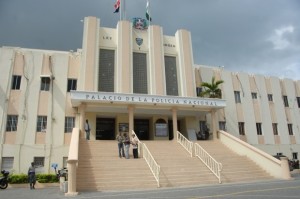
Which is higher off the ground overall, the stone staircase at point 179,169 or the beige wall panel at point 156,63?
the beige wall panel at point 156,63

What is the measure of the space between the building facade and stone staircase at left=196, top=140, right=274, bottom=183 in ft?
12.2

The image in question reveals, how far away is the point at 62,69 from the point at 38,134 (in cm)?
534

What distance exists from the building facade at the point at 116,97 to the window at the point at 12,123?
7 cm

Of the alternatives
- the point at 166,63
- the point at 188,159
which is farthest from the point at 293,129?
the point at 188,159

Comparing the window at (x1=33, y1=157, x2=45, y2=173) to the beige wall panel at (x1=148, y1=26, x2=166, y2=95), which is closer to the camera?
the window at (x1=33, y1=157, x2=45, y2=173)

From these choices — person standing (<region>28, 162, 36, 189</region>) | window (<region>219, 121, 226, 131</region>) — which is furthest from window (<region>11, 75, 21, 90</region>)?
window (<region>219, 121, 226, 131</region>)

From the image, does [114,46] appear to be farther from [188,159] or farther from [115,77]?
[188,159]

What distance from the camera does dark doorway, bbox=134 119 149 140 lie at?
77.2 ft

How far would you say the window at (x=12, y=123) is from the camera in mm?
19141

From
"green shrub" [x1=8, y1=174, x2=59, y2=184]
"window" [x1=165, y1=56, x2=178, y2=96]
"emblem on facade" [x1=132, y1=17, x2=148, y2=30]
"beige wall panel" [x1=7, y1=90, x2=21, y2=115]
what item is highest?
"emblem on facade" [x1=132, y1=17, x2=148, y2=30]

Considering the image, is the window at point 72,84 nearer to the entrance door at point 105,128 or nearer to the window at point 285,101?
the entrance door at point 105,128

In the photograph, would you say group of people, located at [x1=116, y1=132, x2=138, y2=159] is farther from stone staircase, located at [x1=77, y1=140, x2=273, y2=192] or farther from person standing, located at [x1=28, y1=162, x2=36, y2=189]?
person standing, located at [x1=28, y1=162, x2=36, y2=189]

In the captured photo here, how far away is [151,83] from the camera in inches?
885

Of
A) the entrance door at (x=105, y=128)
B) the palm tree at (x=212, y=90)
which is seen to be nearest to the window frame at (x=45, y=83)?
the entrance door at (x=105, y=128)
